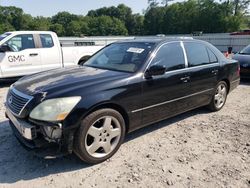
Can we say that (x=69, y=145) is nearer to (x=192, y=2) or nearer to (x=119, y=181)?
(x=119, y=181)

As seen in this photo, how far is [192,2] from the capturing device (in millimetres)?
77125

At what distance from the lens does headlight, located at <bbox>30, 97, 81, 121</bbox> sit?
302cm

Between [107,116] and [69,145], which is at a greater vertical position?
[107,116]

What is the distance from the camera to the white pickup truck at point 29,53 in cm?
779

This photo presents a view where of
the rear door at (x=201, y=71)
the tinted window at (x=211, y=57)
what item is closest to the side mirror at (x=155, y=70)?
the rear door at (x=201, y=71)

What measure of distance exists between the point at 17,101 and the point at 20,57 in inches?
201

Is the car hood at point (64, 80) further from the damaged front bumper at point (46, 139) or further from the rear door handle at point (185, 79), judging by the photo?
the rear door handle at point (185, 79)

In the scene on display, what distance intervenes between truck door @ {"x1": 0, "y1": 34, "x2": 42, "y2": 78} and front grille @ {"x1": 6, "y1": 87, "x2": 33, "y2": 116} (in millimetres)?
4662

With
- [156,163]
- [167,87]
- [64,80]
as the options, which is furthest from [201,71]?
[64,80]

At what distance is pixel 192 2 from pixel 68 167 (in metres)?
81.8

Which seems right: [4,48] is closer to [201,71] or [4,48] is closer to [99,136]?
[99,136]

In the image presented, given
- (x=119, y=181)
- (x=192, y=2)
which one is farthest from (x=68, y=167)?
(x=192, y=2)

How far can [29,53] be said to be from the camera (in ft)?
26.5

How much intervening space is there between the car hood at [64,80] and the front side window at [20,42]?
4.54 m
